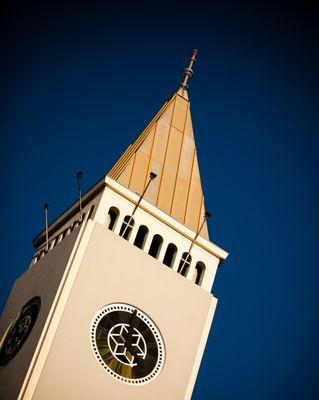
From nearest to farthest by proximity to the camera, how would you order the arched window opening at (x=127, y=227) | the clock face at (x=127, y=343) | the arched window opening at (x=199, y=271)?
the clock face at (x=127, y=343)
the arched window opening at (x=127, y=227)
the arched window opening at (x=199, y=271)

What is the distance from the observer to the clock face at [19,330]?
27984 mm

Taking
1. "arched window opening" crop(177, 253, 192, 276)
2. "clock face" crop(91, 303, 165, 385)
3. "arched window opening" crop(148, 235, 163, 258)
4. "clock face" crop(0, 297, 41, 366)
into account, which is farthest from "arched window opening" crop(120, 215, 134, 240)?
"clock face" crop(0, 297, 41, 366)

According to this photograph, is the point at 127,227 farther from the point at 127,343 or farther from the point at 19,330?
the point at 19,330

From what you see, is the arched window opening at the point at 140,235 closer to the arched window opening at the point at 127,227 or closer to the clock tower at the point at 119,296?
the clock tower at the point at 119,296

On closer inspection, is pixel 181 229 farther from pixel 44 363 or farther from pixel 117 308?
pixel 44 363

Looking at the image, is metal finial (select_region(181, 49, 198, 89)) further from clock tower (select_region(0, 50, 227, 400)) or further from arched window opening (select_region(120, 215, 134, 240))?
arched window opening (select_region(120, 215, 134, 240))

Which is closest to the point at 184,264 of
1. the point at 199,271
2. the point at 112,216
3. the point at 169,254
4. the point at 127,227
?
the point at 169,254

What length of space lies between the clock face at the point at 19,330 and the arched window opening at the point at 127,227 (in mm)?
3520

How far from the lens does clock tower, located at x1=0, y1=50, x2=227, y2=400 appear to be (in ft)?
87.3

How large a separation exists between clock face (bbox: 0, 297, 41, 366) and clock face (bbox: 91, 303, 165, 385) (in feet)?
7.12

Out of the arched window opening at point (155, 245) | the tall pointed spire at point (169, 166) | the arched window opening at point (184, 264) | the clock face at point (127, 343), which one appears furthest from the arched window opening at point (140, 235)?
the clock face at point (127, 343)

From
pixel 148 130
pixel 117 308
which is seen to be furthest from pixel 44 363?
pixel 148 130

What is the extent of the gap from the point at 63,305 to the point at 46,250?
5476mm

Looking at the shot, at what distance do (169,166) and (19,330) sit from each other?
8707 millimetres
